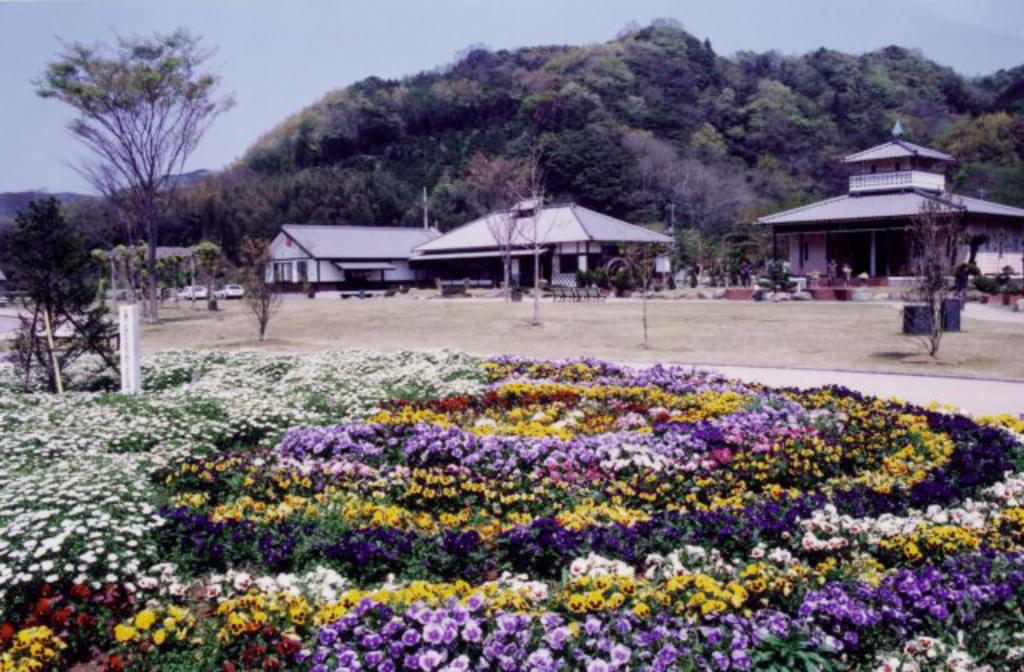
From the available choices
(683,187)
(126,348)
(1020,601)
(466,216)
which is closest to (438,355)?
(126,348)

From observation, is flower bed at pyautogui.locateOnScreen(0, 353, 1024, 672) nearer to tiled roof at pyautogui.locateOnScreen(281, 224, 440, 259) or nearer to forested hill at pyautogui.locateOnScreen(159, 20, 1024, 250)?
tiled roof at pyautogui.locateOnScreen(281, 224, 440, 259)

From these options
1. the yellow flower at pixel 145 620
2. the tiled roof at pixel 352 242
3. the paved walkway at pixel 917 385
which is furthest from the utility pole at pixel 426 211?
the yellow flower at pixel 145 620

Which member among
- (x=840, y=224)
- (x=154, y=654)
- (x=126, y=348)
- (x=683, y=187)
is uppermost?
(x=683, y=187)

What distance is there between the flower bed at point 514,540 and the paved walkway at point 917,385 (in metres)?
2.57

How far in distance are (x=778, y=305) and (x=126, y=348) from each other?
947 inches

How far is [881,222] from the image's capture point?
128ft

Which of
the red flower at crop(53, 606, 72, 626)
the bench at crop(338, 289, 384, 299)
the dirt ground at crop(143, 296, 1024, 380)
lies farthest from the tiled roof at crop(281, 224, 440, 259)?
the red flower at crop(53, 606, 72, 626)

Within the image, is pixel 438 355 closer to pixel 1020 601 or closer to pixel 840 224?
pixel 1020 601

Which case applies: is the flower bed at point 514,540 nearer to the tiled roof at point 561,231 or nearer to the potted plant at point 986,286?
the potted plant at point 986,286

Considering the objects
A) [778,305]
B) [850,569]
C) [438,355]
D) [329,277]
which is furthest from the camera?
[329,277]

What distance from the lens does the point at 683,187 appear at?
228ft

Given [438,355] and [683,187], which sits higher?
[683,187]

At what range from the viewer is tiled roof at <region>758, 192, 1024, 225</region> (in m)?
38.5

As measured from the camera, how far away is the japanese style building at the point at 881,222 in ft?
131
